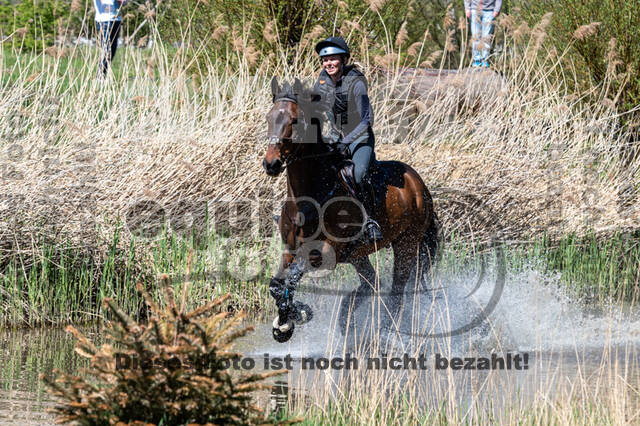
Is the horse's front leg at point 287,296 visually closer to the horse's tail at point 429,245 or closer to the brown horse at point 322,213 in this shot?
the brown horse at point 322,213

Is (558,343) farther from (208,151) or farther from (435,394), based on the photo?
(208,151)

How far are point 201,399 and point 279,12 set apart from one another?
361 inches

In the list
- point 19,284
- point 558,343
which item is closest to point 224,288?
point 19,284

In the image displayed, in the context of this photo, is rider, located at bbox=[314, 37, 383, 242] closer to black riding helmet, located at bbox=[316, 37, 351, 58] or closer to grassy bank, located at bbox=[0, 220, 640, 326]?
black riding helmet, located at bbox=[316, 37, 351, 58]

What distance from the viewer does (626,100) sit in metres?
12.3

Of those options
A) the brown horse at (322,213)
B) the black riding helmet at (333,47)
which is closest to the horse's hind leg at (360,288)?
the brown horse at (322,213)

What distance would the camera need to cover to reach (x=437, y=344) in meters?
7.34

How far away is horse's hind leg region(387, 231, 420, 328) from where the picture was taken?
8.00 metres

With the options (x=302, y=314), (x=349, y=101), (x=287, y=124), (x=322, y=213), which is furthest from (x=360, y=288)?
(x=287, y=124)

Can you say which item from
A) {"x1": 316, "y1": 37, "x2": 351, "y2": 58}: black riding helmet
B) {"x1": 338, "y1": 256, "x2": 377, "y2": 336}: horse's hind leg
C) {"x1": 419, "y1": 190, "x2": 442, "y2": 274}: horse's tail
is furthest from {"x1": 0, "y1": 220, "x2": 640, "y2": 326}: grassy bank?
{"x1": 316, "y1": 37, "x2": 351, "y2": 58}: black riding helmet

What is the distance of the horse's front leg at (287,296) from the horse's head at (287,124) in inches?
35.6

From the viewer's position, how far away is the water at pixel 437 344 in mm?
5672

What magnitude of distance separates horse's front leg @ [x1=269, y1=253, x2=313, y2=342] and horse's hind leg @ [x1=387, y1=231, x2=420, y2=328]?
1.45m

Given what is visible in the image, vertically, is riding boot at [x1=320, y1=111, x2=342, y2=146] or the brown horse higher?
riding boot at [x1=320, y1=111, x2=342, y2=146]
